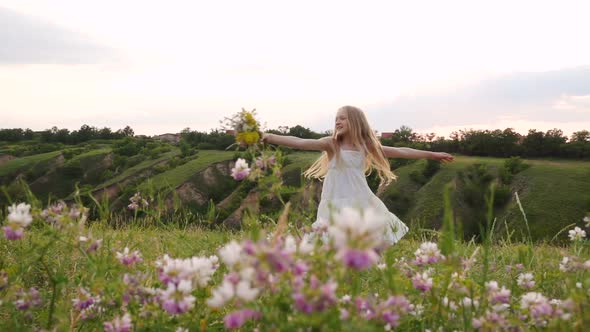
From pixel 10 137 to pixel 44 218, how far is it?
177 m

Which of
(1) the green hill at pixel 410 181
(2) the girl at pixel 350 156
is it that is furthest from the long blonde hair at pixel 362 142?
(1) the green hill at pixel 410 181

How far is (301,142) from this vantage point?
26.3 ft

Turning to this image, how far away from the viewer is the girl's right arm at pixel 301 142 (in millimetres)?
7003

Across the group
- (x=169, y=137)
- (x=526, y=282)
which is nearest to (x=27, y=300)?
(x=526, y=282)

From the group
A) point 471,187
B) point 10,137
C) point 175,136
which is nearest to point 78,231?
point 471,187

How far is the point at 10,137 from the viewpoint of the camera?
157 metres

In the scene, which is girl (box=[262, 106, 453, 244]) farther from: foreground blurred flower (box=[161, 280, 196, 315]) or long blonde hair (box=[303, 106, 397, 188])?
foreground blurred flower (box=[161, 280, 196, 315])

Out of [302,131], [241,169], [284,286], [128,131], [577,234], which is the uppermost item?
[241,169]

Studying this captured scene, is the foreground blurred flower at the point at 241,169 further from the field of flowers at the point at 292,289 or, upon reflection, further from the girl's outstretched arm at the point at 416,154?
the girl's outstretched arm at the point at 416,154

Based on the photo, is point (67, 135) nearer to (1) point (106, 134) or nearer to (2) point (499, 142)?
(1) point (106, 134)

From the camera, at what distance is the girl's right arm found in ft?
23.0

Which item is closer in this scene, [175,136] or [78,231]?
[78,231]

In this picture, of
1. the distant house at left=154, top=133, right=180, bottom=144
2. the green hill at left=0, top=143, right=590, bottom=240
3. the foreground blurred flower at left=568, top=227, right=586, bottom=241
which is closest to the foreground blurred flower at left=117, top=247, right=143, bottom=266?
the foreground blurred flower at left=568, top=227, right=586, bottom=241

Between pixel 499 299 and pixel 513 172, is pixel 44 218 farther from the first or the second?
pixel 513 172
